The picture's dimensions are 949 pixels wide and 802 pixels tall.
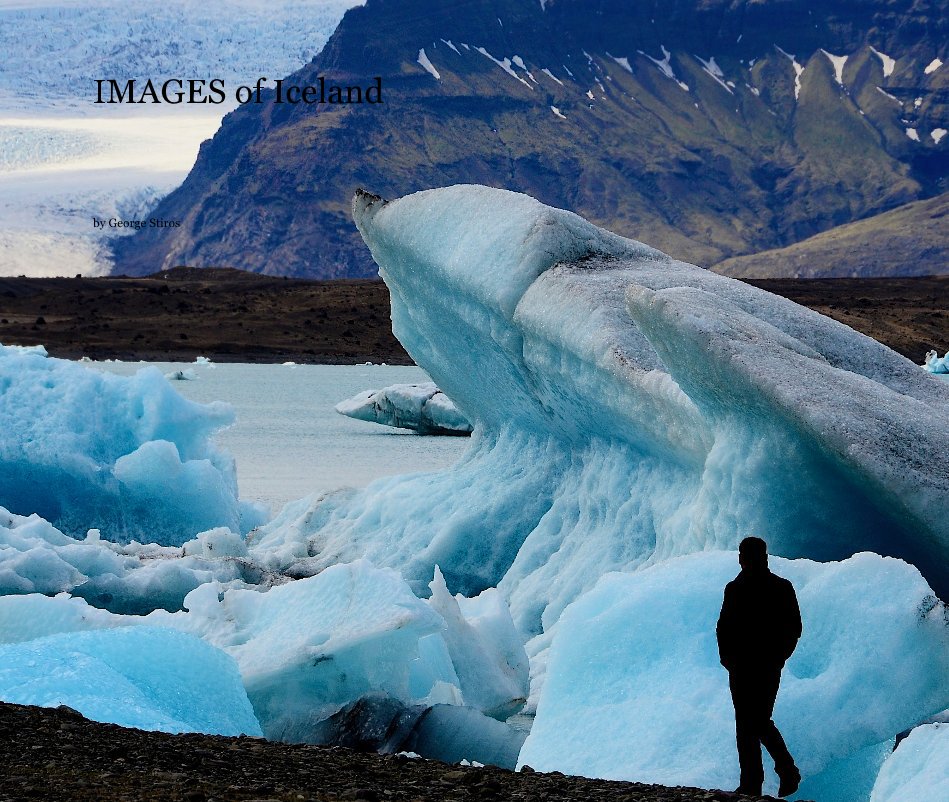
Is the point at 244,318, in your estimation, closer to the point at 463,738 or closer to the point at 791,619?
the point at 463,738

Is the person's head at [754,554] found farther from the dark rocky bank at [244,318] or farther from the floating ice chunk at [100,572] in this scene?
the dark rocky bank at [244,318]

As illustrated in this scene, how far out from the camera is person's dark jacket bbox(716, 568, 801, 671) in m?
4.48

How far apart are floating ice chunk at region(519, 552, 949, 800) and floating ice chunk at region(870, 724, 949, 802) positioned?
0.63m

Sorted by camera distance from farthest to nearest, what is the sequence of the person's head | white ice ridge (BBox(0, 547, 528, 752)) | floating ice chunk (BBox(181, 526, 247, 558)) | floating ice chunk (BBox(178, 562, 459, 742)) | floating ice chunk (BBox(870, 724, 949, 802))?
1. floating ice chunk (BBox(181, 526, 247, 558))
2. floating ice chunk (BBox(178, 562, 459, 742))
3. white ice ridge (BBox(0, 547, 528, 752))
4. the person's head
5. floating ice chunk (BBox(870, 724, 949, 802))

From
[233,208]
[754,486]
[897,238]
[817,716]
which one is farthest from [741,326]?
[233,208]

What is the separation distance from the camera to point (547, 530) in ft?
32.1

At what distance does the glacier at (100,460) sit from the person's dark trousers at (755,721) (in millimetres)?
8237

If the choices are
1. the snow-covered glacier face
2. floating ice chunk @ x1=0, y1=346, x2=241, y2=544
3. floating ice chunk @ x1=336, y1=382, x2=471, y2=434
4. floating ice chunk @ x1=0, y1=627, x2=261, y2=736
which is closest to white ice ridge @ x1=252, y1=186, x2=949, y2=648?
the snow-covered glacier face

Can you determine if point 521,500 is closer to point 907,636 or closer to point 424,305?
point 424,305

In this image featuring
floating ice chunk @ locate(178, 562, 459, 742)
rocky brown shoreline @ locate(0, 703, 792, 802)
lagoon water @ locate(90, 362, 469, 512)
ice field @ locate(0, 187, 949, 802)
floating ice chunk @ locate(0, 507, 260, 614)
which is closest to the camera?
rocky brown shoreline @ locate(0, 703, 792, 802)

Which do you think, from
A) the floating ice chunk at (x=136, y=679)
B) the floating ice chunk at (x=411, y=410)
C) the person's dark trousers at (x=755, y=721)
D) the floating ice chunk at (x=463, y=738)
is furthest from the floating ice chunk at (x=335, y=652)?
the floating ice chunk at (x=411, y=410)

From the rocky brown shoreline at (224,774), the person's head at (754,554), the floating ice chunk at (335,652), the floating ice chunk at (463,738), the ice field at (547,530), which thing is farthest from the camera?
the floating ice chunk at (335,652)

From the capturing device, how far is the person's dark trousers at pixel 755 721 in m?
4.53

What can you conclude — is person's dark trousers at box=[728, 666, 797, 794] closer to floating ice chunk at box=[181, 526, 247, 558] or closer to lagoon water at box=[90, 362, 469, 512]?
floating ice chunk at box=[181, 526, 247, 558]
